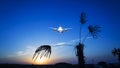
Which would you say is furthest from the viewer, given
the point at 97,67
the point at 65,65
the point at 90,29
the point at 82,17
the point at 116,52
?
the point at 116,52

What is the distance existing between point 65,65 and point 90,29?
24835 mm

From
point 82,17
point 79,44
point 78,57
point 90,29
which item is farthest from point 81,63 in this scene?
point 82,17

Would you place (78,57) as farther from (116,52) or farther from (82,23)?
(116,52)

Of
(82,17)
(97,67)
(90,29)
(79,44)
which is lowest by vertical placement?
(97,67)

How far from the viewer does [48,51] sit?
6809 mm

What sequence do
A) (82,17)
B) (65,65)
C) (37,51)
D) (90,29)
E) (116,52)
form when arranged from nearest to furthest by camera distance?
(37,51) < (90,29) < (82,17) < (65,65) < (116,52)

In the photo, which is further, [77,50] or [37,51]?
[77,50]

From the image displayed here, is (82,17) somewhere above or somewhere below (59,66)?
above

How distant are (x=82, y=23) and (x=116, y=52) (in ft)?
218

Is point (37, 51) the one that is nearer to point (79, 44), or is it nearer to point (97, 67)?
point (79, 44)

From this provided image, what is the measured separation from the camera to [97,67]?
4422 cm

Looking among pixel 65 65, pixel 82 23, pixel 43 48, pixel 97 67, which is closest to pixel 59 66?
pixel 65 65

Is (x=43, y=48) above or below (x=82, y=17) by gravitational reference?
below

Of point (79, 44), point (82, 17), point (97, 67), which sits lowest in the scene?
point (97, 67)
